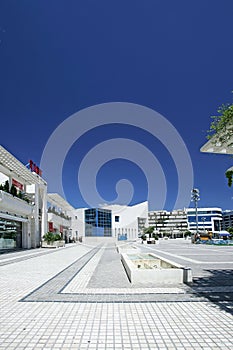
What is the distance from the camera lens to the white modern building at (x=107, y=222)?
6574cm

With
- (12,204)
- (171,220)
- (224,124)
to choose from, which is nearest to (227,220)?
(171,220)

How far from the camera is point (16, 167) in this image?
81.1ft

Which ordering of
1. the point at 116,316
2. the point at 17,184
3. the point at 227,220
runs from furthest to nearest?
the point at 227,220 < the point at 17,184 < the point at 116,316

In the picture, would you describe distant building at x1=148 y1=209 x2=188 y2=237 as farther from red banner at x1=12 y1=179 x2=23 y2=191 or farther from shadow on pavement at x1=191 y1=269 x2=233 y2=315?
shadow on pavement at x1=191 y1=269 x2=233 y2=315

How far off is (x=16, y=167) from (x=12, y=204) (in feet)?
13.2

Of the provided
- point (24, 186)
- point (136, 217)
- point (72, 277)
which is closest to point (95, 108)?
point (24, 186)

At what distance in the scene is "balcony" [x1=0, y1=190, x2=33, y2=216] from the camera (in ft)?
67.6

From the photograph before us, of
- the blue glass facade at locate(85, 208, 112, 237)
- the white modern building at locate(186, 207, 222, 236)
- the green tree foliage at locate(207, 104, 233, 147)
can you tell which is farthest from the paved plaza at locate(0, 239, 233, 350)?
the white modern building at locate(186, 207, 222, 236)

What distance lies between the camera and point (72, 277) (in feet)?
30.0

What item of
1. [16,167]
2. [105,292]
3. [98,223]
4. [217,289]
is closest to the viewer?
[105,292]

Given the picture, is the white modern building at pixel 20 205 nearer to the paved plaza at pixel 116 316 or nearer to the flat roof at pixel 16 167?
the flat roof at pixel 16 167

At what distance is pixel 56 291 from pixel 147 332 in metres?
3.57

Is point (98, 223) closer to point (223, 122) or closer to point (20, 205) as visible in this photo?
point (20, 205)

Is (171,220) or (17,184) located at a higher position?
(17,184)
